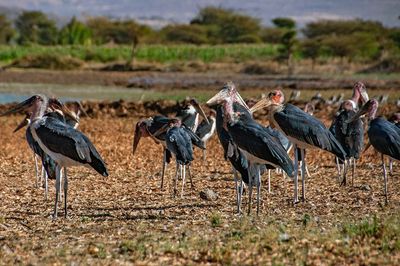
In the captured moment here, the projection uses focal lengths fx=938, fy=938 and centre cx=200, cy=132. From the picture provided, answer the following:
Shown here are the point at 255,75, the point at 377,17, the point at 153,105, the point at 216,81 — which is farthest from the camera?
the point at 377,17

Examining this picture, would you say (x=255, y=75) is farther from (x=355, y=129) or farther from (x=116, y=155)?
(x=355, y=129)

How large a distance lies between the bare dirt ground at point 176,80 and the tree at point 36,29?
37818 millimetres

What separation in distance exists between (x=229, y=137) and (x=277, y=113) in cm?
96

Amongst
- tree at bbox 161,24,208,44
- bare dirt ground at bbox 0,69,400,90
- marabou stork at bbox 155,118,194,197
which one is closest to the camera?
marabou stork at bbox 155,118,194,197

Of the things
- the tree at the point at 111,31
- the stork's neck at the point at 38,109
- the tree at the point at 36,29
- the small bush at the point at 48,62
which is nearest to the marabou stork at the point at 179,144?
the stork's neck at the point at 38,109

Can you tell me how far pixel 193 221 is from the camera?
10.8m

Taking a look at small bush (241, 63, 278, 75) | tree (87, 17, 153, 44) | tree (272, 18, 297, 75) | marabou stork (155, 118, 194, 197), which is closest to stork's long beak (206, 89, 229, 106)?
marabou stork (155, 118, 194, 197)

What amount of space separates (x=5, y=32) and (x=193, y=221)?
86427mm

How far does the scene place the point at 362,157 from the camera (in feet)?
59.1

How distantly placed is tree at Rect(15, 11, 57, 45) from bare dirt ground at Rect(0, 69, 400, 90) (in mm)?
37818

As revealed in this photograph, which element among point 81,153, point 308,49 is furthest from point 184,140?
point 308,49

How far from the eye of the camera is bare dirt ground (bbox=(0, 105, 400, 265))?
→ 8.71m

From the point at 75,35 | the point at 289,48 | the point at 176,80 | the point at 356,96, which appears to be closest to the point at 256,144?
the point at 356,96

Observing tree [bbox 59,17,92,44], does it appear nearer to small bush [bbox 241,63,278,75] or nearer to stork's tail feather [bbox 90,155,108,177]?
small bush [bbox 241,63,278,75]
